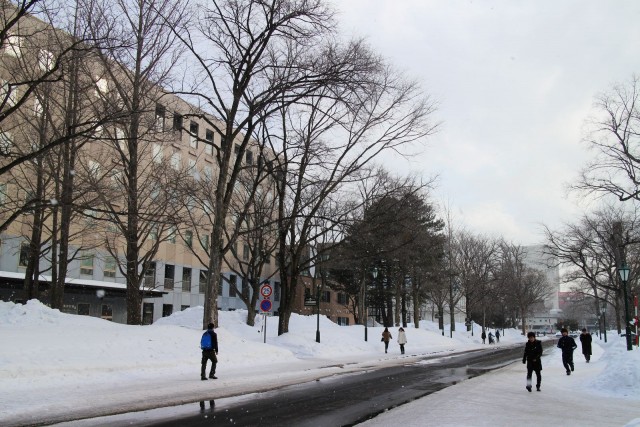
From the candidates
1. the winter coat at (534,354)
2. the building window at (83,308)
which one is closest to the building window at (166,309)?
the building window at (83,308)

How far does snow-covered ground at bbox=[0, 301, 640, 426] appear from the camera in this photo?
30.9ft

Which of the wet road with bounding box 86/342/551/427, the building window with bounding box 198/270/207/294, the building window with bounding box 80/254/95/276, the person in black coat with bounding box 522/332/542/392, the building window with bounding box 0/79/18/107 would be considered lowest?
the wet road with bounding box 86/342/551/427

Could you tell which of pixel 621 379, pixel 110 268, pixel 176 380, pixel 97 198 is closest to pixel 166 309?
pixel 110 268

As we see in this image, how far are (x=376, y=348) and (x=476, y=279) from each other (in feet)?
103

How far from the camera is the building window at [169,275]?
45750mm

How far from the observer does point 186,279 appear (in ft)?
161

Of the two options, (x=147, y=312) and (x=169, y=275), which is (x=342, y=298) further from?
(x=147, y=312)

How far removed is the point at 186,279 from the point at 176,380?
36.1 meters

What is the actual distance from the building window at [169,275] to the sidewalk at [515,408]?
1400 inches

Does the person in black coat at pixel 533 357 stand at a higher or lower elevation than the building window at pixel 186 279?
lower

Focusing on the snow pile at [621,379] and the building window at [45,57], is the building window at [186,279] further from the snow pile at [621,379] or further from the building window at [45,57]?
the snow pile at [621,379]

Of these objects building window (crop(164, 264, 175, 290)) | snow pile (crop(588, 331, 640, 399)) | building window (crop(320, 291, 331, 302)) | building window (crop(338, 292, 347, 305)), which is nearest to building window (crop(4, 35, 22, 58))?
snow pile (crop(588, 331, 640, 399))

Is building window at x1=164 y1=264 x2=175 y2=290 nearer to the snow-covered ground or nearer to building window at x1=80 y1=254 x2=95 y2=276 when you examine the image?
building window at x1=80 y1=254 x2=95 y2=276

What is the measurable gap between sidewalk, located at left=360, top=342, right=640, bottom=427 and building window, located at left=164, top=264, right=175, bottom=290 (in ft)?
117
